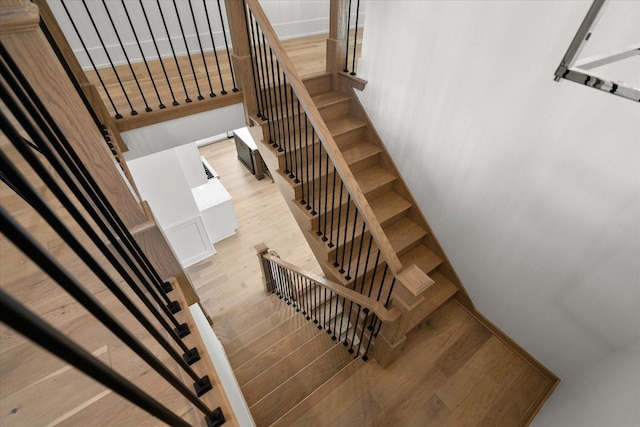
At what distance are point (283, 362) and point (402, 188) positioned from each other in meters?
2.03

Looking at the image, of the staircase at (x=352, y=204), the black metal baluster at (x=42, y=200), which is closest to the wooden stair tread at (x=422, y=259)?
the staircase at (x=352, y=204)

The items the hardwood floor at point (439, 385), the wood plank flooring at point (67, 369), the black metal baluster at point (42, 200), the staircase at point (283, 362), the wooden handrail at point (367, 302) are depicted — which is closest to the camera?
the black metal baluster at point (42, 200)

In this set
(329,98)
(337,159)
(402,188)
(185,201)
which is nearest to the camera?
(337,159)

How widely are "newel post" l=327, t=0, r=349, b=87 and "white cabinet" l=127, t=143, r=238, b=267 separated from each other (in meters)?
2.15

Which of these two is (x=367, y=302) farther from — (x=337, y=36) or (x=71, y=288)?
(x=337, y=36)

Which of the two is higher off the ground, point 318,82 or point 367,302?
point 318,82

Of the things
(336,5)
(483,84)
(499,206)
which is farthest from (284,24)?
(499,206)

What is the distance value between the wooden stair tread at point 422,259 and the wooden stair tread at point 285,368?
43.0 inches

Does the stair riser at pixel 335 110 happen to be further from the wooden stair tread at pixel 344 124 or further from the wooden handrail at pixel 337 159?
the wooden handrail at pixel 337 159

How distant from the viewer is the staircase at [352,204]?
260cm

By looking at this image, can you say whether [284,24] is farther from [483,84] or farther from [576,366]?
[576,366]

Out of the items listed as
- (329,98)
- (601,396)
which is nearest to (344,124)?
(329,98)

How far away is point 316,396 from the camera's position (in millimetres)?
2182

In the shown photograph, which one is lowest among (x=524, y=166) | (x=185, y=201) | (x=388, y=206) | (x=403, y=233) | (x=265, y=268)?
(x=265, y=268)
